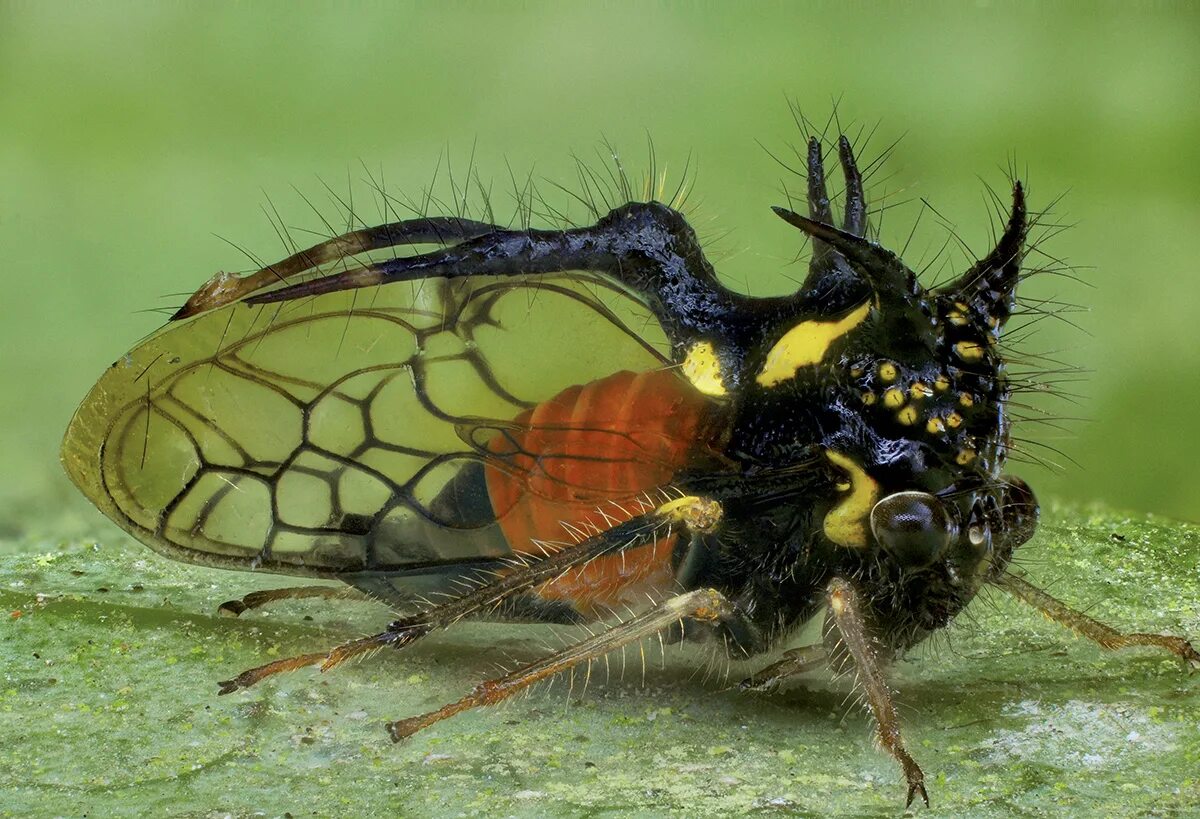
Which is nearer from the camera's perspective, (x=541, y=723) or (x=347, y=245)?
(x=541, y=723)

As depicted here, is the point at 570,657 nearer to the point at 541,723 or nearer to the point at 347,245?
the point at 541,723

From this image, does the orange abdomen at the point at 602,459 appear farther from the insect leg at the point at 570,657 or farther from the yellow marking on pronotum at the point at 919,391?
the yellow marking on pronotum at the point at 919,391

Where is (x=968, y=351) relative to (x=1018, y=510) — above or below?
above

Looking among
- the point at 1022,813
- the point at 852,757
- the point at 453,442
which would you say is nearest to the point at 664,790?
the point at 852,757

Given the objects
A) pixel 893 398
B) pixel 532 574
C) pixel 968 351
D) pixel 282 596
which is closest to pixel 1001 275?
pixel 968 351

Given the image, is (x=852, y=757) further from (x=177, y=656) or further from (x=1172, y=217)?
(x=1172, y=217)

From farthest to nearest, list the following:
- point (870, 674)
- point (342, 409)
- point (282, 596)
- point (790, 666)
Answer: point (282, 596) → point (342, 409) → point (790, 666) → point (870, 674)

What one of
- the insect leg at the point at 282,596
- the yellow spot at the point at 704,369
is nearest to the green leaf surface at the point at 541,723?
the insect leg at the point at 282,596
